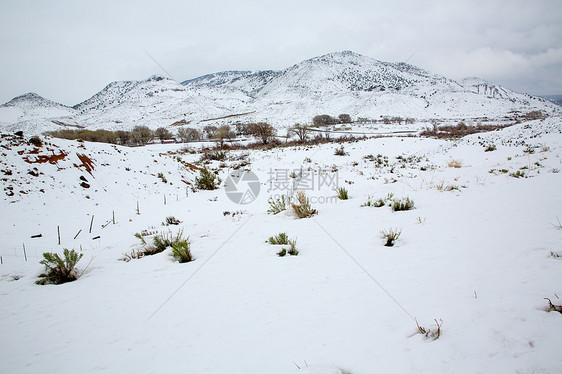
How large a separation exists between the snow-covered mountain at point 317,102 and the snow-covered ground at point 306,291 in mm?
67340

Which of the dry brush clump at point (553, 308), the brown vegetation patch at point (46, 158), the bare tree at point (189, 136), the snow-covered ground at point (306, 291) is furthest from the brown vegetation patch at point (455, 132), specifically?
the bare tree at point (189, 136)

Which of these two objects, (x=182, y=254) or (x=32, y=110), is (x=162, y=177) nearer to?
(x=182, y=254)

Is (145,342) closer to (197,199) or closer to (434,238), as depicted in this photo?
(434,238)

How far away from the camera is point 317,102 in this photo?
99312 millimetres

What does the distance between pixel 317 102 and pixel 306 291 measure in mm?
104384

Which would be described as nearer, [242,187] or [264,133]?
[242,187]

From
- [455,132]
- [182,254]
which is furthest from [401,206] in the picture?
[455,132]

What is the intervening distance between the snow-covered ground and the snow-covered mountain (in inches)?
2651

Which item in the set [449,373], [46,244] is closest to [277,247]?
[449,373]

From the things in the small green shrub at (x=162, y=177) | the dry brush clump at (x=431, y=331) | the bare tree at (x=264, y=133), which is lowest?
the dry brush clump at (x=431, y=331)

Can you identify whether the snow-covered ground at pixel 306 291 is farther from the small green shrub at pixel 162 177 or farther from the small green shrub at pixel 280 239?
the small green shrub at pixel 162 177

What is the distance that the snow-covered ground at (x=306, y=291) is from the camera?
5.90 feet

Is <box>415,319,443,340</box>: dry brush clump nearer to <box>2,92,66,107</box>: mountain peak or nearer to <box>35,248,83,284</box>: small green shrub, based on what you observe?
<box>35,248,83,284</box>: small green shrub

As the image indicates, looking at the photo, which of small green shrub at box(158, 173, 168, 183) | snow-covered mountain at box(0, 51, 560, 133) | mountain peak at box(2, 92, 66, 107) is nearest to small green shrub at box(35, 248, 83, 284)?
small green shrub at box(158, 173, 168, 183)
